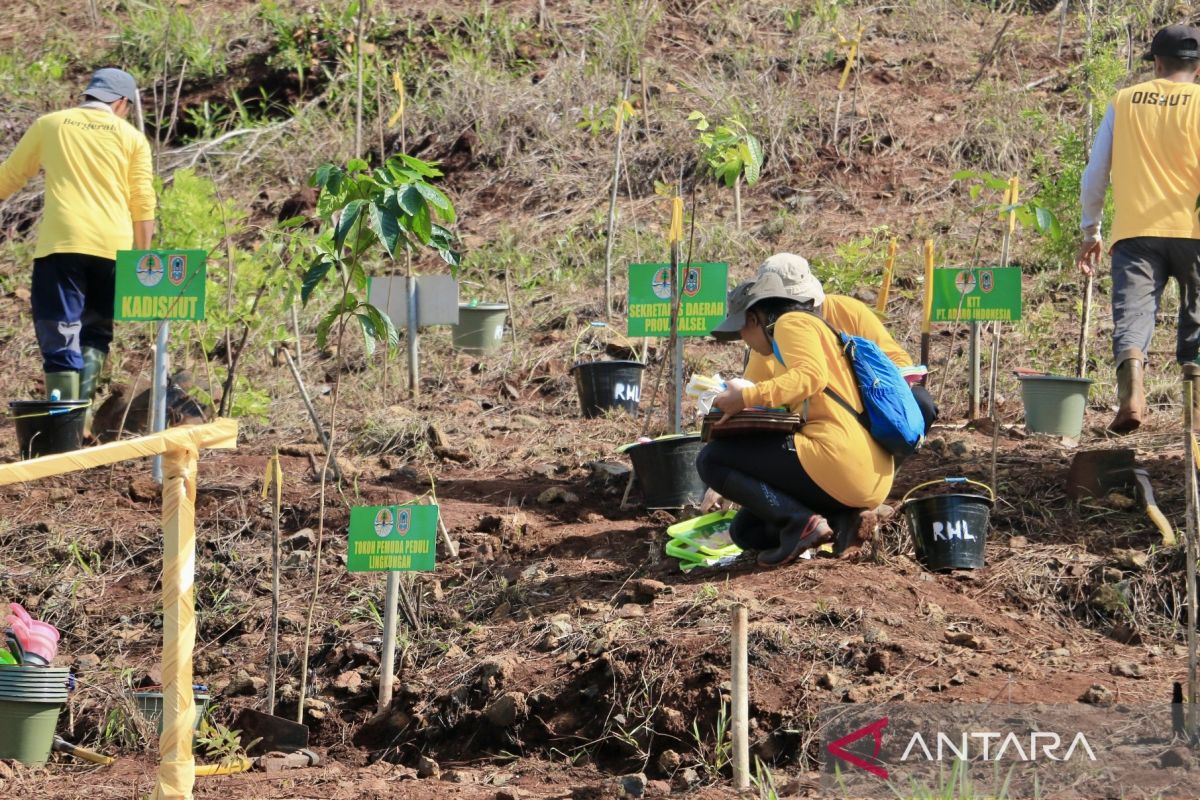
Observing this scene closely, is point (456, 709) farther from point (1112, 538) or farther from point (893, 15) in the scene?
point (893, 15)

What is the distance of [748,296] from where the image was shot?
16.8ft

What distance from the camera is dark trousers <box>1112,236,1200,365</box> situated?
586 cm

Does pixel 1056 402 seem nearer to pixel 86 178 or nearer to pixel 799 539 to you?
pixel 799 539

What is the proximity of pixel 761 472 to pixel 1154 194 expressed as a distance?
7.33ft

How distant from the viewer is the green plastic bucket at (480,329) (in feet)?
27.9

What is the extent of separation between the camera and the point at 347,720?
4859 millimetres

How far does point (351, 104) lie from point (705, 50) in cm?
282

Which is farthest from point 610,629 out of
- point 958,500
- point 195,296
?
point 195,296

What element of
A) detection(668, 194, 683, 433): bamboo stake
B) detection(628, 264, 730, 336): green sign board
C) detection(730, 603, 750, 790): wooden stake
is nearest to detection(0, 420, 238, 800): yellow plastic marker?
detection(730, 603, 750, 790): wooden stake

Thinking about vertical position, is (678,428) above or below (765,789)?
above

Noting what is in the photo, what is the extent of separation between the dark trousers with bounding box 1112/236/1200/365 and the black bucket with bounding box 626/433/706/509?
5.72ft

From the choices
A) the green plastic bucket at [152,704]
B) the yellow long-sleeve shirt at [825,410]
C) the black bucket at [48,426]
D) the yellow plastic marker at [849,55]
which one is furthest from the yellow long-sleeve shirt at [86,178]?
the yellow plastic marker at [849,55]

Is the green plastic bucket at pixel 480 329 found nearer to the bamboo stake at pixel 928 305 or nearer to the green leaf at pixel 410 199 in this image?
the bamboo stake at pixel 928 305

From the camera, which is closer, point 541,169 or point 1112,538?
point 1112,538
